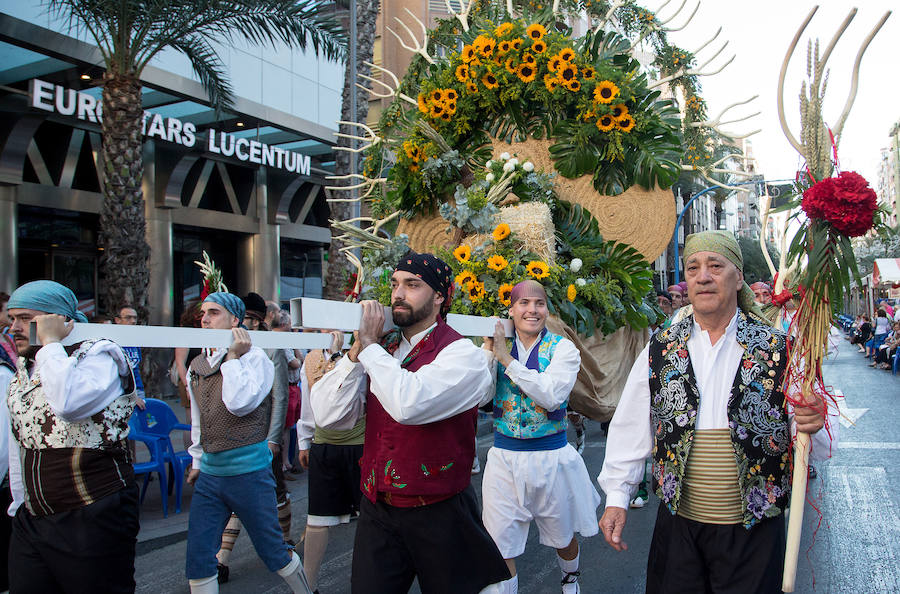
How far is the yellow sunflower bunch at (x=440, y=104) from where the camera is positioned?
16.7 ft

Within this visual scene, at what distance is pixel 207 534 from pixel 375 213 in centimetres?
281

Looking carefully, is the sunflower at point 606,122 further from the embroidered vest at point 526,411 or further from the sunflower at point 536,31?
the embroidered vest at point 526,411

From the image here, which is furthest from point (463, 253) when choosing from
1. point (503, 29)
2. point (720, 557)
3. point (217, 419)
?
point (720, 557)

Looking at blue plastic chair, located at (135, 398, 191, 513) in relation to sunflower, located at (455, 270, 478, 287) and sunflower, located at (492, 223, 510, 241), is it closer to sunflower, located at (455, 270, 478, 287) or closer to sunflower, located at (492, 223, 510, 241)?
sunflower, located at (455, 270, 478, 287)

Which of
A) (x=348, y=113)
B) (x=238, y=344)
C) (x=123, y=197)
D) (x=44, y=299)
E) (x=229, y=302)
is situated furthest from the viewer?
(x=348, y=113)

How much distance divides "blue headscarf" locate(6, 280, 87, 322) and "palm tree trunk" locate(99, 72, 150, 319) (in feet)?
25.9

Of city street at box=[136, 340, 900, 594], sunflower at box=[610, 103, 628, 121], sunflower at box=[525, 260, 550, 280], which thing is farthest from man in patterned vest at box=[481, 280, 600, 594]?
sunflower at box=[610, 103, 628, 121]

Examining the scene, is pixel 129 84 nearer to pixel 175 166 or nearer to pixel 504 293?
pixel 175 166

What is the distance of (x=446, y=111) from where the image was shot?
5105mm

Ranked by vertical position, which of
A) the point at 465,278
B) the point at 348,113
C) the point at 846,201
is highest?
the point at 348,113

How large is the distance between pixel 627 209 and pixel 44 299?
3.64 metres

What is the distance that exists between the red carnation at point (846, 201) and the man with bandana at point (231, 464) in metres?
2.91

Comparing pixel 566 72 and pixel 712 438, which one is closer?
pixel 712 438

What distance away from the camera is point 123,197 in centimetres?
1063
